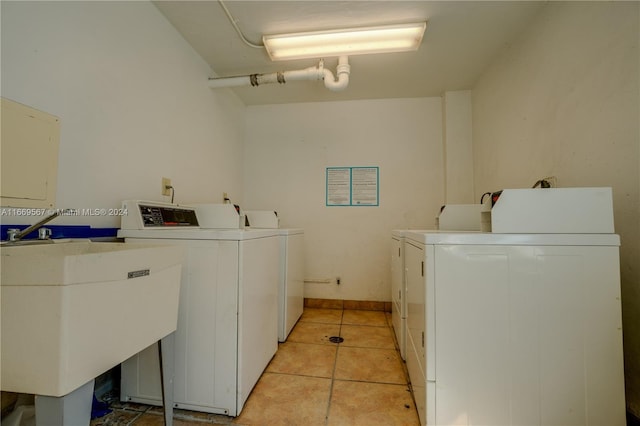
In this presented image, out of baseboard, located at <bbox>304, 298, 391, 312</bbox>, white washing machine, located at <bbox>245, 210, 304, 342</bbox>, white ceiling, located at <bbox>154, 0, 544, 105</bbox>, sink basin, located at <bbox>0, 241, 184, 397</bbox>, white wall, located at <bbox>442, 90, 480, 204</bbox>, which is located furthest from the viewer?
baseboard, located at <bbox>304, 298, 391, 312</bbox>

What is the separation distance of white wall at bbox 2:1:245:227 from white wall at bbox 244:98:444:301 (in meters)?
0.95

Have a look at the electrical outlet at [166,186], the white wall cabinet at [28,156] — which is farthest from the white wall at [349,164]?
the white wall cabinet at [28,156]

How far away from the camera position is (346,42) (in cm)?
181

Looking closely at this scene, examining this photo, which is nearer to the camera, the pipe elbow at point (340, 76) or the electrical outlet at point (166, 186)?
the electrical outlet at point (166, 186)

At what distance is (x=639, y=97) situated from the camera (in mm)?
1042

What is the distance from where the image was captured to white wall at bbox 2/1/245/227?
100 cm

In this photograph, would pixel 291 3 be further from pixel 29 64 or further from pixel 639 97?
pixel 639 97

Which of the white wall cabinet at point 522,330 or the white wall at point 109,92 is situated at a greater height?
the white wall at point 109,92

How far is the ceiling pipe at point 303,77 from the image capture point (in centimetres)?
201

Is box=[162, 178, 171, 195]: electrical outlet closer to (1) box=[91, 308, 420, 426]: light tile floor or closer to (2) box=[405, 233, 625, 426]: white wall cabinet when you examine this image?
(1) box=[91, 308, 420, 426]: light tile floor

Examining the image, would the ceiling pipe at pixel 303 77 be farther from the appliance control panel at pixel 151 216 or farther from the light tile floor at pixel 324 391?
the light tile floor at pixel 324 391

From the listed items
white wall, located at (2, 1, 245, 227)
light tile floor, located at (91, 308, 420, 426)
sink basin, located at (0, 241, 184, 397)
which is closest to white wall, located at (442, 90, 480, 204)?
light tile floor, located at (91, 308, 420, 426)

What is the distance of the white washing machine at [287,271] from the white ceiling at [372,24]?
136cm

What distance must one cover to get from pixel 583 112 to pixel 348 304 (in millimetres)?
2361
